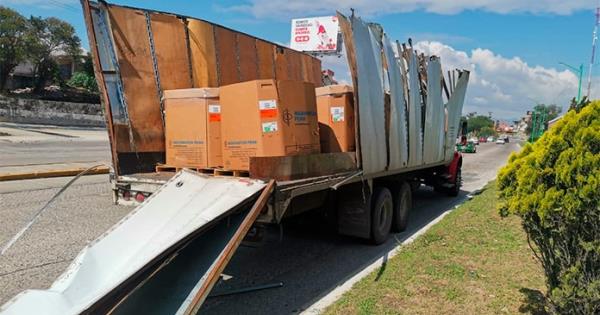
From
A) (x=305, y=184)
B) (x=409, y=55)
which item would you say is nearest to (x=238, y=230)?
(x=305, y=184)

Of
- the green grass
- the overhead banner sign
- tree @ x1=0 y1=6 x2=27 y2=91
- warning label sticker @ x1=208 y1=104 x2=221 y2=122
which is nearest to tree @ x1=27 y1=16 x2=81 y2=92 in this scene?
tree @ x1=0 y1=6 x2=27 y2=91

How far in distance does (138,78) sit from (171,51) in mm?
657

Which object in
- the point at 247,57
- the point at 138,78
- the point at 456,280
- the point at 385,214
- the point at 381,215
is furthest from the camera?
the point at 247,57

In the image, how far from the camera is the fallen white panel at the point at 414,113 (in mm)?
7934

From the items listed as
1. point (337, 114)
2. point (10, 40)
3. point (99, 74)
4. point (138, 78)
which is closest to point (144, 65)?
point (138, 78)

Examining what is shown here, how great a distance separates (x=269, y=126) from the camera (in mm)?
4953

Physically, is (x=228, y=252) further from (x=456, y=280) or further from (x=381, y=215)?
(x=381, y=215)

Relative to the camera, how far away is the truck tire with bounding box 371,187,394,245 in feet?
22.6

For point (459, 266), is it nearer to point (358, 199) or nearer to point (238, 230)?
point (358, 199)

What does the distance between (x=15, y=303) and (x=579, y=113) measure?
4.44 meters

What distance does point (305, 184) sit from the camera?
16.2ft

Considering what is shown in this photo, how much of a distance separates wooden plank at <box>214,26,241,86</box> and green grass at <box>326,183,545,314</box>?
359 centimetres

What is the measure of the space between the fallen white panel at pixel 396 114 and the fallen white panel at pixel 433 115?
137cm

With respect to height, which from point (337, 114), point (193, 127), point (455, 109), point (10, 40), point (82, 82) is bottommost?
point (193, 127)
